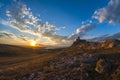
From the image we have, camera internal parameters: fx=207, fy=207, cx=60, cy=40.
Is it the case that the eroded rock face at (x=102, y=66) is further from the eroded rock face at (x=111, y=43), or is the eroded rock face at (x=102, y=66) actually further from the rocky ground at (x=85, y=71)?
the eroded rock face at (x=111, y=43)

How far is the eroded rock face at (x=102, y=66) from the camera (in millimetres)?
46356

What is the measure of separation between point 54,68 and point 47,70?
80.4 inches

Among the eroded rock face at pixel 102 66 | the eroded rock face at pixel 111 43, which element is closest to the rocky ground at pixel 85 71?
the eroded rock face at pixel 102 66

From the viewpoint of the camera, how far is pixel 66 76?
46.0 meters

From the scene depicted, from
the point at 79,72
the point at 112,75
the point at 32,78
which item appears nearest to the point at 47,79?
the point at 32,78

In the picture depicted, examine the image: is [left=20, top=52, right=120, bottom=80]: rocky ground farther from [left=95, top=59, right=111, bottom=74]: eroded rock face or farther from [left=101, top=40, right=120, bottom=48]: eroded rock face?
[left=101, top=40, right=120, bottom=48]: eroded rock face

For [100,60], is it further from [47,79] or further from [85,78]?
[47,79]

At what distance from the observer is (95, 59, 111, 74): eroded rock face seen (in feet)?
152

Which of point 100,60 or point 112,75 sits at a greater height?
point 100,60

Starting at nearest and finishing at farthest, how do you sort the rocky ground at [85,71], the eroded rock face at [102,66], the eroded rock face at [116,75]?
the eroded rock face at [116,75]
the rocky ground at [85,71]
the eroded rock face at [102,66]

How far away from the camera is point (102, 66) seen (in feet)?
153

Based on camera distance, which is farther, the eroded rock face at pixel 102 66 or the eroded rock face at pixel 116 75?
the eroded rock face at pixel 102 66

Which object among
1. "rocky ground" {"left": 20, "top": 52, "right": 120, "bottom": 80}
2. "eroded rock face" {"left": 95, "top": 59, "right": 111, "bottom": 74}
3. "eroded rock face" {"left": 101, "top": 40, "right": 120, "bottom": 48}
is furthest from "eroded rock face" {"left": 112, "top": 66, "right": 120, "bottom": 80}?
"eroded rock face" {"left": 101, "top": 40, "right": 120, "bottom": 48}

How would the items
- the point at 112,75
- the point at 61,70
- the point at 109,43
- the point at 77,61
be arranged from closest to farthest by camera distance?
1. the point at 112,75
2. the point at 61,70
3. the point at 77,61
4. the point at 109,43
